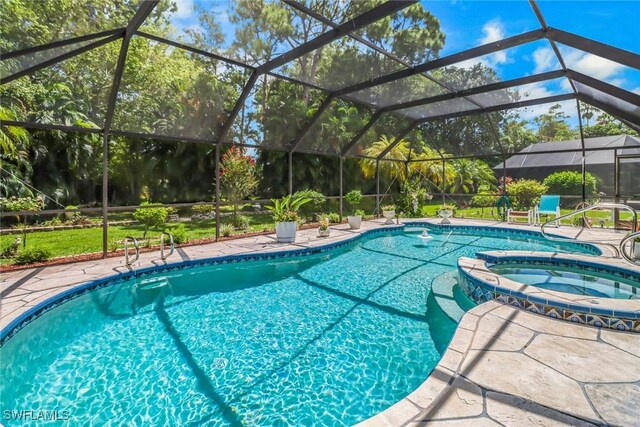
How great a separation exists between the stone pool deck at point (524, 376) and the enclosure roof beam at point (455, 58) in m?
4.33

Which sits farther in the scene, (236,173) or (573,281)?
(236,173)

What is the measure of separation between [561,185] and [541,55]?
11.4 meters

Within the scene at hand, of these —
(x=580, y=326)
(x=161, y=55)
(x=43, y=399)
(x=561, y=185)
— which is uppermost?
(x=161, y=55)

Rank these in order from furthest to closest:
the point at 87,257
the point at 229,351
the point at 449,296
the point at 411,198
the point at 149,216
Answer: the point at 411,198, the point at 149,216, the point at 87,257, the point at 449,296, the point at 229,351

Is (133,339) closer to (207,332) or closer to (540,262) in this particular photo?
(207,332)

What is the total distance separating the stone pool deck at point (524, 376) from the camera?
1815 mm

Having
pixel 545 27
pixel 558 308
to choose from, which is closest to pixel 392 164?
pixel 545 27

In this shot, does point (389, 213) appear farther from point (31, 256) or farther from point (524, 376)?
point (31, 256)

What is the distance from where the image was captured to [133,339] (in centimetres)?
343

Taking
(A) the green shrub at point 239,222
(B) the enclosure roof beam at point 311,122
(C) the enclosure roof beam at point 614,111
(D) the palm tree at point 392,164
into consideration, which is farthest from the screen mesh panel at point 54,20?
(D) the palm tree at point 392,164

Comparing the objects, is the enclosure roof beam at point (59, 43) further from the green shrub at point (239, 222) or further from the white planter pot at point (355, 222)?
the white planter pot at point (355, 222)

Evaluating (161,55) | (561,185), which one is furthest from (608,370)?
(561,185)

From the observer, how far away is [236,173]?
34.6ft

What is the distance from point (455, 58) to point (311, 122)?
4030 millimetres
